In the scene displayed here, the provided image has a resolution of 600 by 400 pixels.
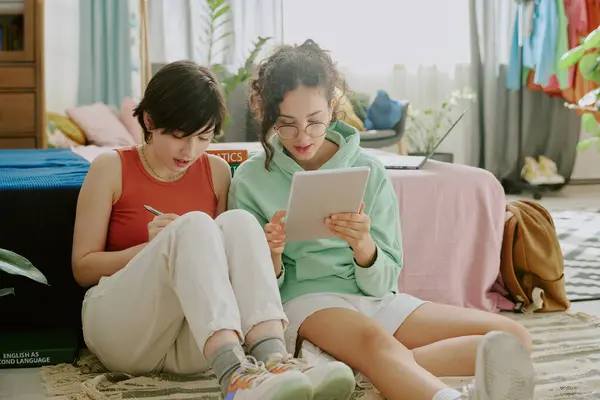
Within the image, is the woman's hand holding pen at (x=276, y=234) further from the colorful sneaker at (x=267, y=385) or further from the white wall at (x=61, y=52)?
the white wall at (x=61, y=52)

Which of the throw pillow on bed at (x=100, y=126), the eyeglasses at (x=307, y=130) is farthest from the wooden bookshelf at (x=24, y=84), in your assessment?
the eyeglasses at (x=307, y=130)

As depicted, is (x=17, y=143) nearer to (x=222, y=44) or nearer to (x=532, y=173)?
(x=222, y=44)

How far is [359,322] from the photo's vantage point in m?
1.63

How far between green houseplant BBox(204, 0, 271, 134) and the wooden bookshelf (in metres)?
1.00

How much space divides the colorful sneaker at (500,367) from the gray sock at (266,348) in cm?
34

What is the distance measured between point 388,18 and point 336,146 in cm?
371

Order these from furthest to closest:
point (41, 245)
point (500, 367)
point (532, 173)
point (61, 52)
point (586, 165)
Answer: point (586, 165)
point (532, 173)
point (61, 52)
point (41, 245)
point (500, 367)

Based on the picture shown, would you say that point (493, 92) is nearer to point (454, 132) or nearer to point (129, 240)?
point (454, 132)

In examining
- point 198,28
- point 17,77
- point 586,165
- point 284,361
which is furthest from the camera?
point 586,165

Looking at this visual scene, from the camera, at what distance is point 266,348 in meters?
1.40

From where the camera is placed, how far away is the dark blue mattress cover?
6.73 ft

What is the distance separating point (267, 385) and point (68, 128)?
3362 millimetres

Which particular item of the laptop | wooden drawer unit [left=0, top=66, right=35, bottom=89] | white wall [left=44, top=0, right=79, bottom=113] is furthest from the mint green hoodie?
white wall [left=44, top=0, right=79, bottom=113]

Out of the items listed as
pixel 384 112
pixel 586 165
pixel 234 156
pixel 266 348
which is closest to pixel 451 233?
pixel 234 156
